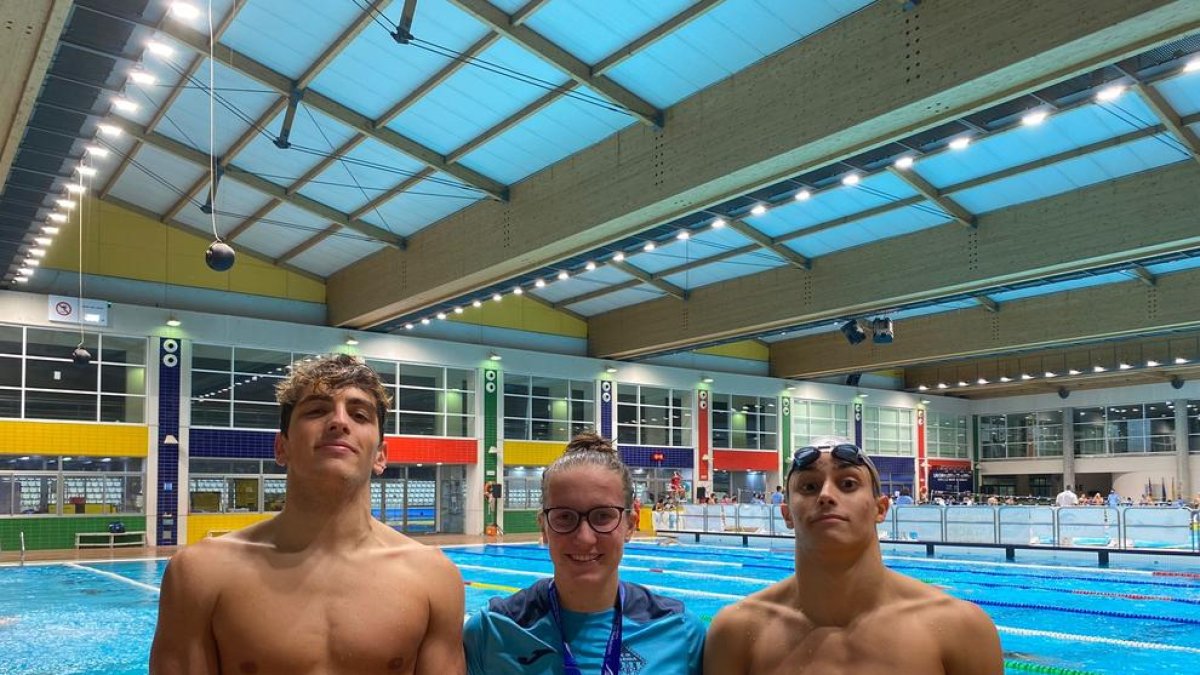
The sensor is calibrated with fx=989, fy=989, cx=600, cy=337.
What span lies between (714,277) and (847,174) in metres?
11.4

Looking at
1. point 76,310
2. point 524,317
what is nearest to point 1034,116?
point 524,317

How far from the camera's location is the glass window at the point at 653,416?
115ft

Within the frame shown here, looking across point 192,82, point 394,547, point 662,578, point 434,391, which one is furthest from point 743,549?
point 394,547

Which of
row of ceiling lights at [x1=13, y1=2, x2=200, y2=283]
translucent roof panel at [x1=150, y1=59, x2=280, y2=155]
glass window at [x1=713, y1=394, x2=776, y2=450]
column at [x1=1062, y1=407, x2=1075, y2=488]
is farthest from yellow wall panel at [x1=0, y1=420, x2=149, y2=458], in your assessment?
column at [x1=1062, y1=407, x2=1075, y2=488]

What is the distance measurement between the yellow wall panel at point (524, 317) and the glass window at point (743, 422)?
277 inches

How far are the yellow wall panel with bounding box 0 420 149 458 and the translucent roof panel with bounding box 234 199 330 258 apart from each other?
5.74 metres

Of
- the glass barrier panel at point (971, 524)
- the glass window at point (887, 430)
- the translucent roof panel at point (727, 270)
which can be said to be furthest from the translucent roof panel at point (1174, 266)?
the glass window at point (887, 430)

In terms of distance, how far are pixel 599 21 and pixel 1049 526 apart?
1380cm

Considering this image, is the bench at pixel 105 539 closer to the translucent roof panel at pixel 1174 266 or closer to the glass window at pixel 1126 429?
the translucent roof panel at pixel 1174 266

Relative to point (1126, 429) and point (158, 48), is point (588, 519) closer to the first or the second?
point (158, 48)

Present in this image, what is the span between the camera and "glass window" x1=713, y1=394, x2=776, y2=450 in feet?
125

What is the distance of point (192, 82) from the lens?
17.8 metres

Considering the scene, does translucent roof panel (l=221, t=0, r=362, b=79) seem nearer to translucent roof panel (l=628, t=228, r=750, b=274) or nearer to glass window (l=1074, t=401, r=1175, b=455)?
translucent roof panel (l=628, t=228, r=750, b=274)

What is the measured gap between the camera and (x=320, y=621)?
232 cm
